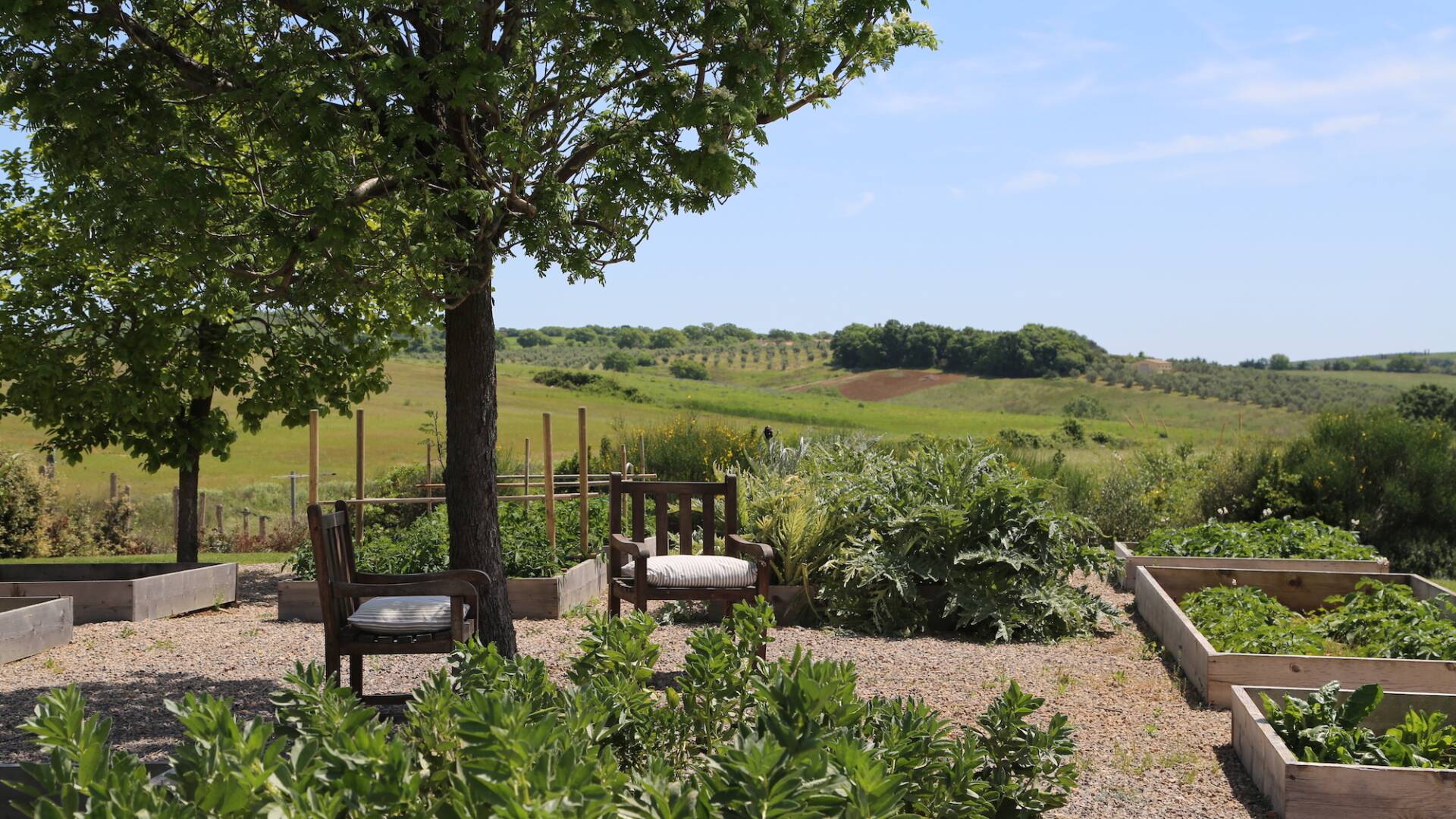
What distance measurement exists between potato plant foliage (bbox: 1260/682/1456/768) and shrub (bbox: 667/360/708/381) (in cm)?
6927

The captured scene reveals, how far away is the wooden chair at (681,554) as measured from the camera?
6.11 meters

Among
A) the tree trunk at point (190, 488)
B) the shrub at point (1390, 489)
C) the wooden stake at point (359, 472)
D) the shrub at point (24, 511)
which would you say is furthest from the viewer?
the shrub at point (24, 511)

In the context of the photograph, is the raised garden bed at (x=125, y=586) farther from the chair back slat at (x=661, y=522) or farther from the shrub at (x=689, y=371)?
the shrub at (x=689, y=371)

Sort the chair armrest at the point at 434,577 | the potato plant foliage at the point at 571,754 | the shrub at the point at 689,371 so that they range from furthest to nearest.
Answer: the shrub at the point at 689,371 < the chair armrest at the point at 434,577 < the potato plant foliage at the point at 571,754

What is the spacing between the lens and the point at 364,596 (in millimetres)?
4941

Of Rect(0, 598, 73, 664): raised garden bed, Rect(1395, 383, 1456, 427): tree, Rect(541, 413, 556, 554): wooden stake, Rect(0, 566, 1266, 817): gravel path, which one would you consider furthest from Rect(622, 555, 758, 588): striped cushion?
Rect(1395, 383, 1456, 427): tree

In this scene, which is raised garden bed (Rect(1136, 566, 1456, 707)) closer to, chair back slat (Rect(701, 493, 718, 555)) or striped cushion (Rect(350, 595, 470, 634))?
chair back slat (Rect(701, 493, 718, 555))

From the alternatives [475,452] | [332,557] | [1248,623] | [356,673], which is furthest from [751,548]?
[1248,623]

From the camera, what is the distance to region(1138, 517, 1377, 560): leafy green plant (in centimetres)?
882

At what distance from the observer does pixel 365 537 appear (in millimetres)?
10367

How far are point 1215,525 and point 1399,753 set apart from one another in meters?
6.06

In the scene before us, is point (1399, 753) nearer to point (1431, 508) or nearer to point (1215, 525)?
point (1215, 525)

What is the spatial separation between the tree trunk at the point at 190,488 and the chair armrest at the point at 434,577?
5193 mm

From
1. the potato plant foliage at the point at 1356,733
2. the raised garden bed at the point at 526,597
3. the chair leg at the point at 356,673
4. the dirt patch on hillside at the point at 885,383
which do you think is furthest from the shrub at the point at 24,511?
the dirt patch on hillside at the point at 885,383
